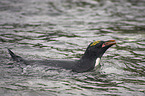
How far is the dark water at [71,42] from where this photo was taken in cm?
704

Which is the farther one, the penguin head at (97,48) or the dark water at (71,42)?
the penguin head at (97,48)

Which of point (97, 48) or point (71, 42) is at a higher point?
point (97, 48)

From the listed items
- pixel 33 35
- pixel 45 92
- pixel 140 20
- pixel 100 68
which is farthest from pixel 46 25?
pixel 45 92

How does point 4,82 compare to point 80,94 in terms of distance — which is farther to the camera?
point 4,82

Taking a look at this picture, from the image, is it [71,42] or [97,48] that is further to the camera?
[71,42]

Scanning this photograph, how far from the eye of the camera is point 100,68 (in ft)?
27.6

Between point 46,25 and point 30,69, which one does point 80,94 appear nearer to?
point 30,69

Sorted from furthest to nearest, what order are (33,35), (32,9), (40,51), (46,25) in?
1. (32,9)
2. (46,25)
3. (33,35)
4. (40,51)

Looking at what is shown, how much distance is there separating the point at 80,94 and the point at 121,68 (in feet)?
8.65

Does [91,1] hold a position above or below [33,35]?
above

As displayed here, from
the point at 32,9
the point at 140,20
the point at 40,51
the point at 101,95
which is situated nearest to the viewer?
the point at 101,95

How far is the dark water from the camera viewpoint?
7039mm

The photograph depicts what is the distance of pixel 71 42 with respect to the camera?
11852 millimetres

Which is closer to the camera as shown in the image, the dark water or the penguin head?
the dark water
